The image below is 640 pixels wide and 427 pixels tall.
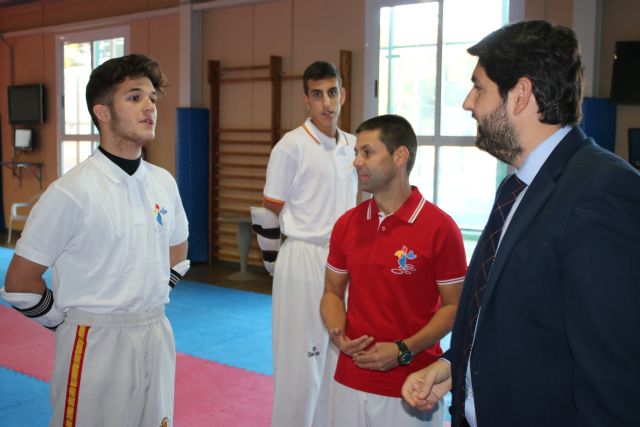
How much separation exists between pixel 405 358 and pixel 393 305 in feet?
0.60

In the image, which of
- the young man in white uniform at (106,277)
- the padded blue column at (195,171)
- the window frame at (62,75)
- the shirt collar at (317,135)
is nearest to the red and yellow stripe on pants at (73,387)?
the young man in white uniform at (106,277)

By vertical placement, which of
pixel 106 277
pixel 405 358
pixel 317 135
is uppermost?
pixel 317 135

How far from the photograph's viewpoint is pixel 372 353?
1.99 meters

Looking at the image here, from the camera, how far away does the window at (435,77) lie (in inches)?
248

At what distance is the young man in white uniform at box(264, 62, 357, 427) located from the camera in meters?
2.94

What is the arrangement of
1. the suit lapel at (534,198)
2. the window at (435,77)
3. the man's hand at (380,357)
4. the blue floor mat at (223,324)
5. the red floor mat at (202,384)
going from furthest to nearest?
the window at (435,77) → the blue floor mat at (223,324) → the red floor mat at (202,384) → the man's hand at (380,357) → the suit lapel at (534,198)

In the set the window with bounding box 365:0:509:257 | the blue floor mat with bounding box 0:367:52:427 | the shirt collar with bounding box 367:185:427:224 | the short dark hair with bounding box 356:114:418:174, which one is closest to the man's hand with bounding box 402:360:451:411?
the shirt collar with bounding box 367:185:427:224

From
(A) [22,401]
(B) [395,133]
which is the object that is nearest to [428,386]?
(B) [395,133]

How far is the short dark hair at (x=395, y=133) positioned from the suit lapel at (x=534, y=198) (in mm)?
998

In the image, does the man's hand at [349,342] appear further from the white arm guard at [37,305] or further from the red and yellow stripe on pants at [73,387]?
the white arm guard at [37,305]

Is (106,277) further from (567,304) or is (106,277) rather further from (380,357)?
(567,304)

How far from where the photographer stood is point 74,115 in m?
10.1

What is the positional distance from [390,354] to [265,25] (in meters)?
6.38

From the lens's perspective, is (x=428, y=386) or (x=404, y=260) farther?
(x=404, y=260)
